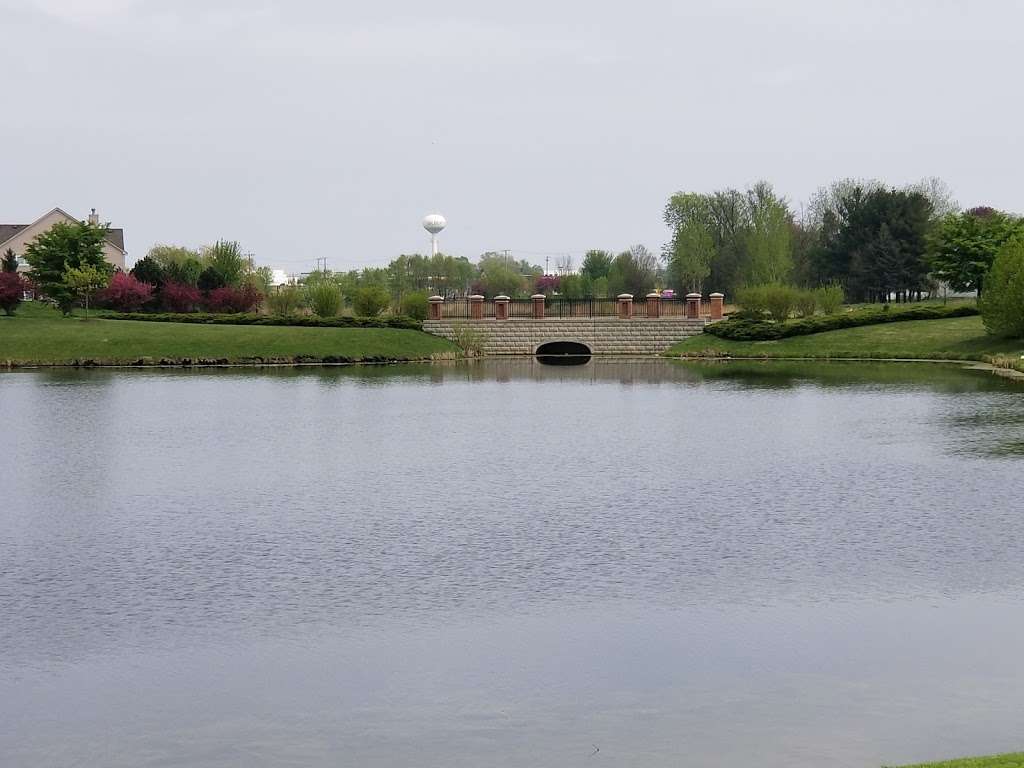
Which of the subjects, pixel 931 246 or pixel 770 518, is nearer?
pixel 770 518

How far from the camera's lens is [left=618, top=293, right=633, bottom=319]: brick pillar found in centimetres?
8200

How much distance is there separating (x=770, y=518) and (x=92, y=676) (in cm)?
1296

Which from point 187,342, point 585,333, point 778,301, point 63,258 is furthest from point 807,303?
point 63,258

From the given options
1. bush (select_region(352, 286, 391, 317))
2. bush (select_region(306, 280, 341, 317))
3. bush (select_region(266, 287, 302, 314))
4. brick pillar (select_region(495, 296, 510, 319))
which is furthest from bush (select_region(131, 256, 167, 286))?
brick pillar (select_region(495, 296, 510, 319))

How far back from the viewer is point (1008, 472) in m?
27.2

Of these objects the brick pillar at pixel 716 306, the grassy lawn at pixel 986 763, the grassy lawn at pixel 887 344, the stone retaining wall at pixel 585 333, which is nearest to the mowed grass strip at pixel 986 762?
the grassy lawn at pixel 986 763

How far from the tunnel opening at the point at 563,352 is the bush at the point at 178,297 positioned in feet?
80.7

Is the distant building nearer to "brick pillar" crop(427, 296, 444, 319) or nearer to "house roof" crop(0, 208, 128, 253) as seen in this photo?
"house roof" crop(0, 208, 128, 253)

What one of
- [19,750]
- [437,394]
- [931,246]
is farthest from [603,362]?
[19,750]

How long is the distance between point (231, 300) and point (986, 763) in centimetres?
7942

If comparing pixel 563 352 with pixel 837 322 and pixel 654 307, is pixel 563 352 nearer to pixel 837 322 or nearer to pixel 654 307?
pixel 654 307

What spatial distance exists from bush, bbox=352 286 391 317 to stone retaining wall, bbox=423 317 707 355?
13.8 ft

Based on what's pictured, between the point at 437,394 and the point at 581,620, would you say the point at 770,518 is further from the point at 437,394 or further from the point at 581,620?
the point at 437,394

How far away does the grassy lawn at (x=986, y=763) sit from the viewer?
408 inches
